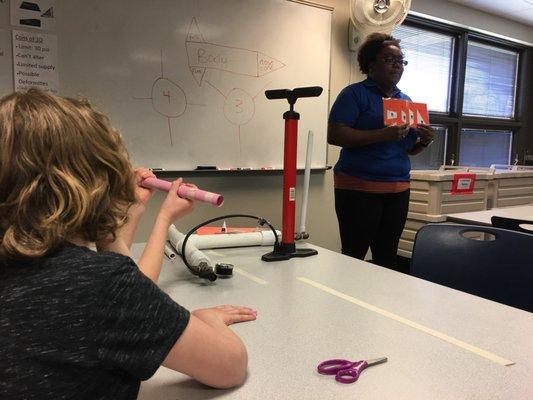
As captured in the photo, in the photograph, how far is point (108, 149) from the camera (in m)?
0.61

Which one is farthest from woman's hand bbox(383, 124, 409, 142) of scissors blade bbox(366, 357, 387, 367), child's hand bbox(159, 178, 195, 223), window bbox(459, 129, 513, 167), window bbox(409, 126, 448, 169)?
window bbox(459, 129, 513, 167)

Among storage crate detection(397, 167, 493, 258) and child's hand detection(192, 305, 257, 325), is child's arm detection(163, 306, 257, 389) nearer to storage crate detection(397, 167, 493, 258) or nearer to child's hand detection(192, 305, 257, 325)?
child's hand detection(192, 305, 257, 325)

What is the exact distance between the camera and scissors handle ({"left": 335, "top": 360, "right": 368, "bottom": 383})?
0.66m

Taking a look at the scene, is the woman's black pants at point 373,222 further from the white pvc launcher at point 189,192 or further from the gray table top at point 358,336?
the white pvc launcher at point 189,192

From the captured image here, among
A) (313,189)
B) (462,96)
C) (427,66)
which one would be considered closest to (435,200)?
(313,189)

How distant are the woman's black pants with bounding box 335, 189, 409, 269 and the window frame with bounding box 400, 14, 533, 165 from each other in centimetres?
237

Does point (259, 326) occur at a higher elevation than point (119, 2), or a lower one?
lower

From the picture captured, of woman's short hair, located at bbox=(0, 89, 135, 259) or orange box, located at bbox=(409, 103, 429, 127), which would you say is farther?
orange box, located at bbox=(409, 103, 429, 127)

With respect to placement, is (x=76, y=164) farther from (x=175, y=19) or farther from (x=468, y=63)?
(x=468, y=63)

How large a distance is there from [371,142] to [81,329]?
1.62m

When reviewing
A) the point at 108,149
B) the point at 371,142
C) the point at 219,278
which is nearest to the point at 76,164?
the point at 108,149

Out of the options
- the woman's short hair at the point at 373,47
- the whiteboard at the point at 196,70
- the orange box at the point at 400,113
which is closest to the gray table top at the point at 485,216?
the orange box at the point at 400,113

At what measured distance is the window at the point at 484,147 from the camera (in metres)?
4.60

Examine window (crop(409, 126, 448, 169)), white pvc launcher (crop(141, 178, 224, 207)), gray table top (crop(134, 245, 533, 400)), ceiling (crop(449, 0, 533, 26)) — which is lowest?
gray table top (crop(134, 245, 533, 400))
